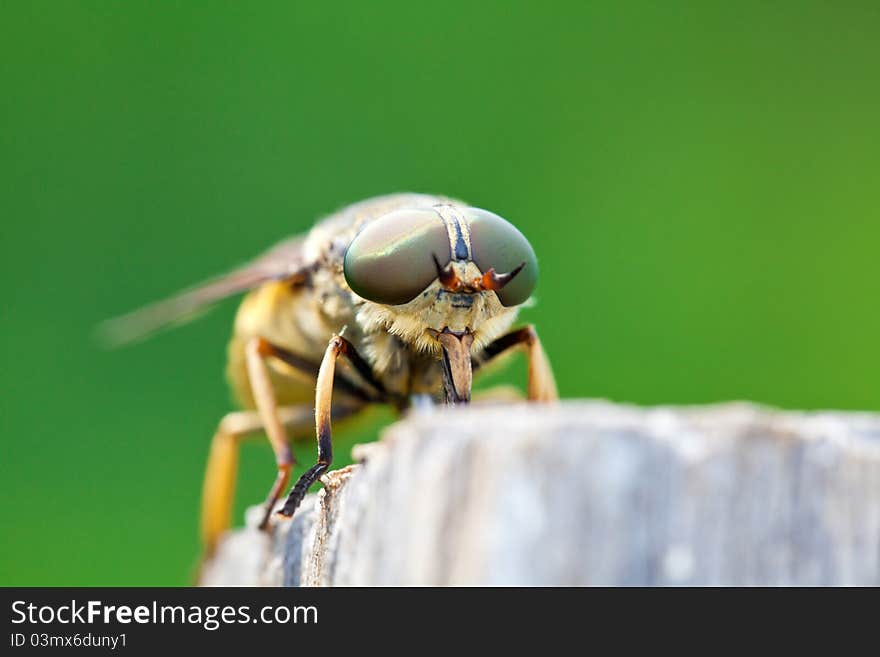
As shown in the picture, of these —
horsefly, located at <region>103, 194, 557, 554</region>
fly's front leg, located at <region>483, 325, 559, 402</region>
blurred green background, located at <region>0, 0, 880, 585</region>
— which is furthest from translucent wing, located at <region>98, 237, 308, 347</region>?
blurred green background, located at <region>0, 0, 880, 585</region>

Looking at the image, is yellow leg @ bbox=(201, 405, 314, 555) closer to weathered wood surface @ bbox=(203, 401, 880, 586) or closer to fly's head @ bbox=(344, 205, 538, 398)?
fly's head @ bbox=(344, 205, 538, 398)

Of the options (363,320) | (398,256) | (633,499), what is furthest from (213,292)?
(633,499)

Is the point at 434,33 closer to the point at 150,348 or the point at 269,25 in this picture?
the point at 269,25

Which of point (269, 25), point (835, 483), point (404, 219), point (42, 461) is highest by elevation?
point (269, 25)
